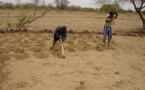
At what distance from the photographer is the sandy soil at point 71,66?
328cm

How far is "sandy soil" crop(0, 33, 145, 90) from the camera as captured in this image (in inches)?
129

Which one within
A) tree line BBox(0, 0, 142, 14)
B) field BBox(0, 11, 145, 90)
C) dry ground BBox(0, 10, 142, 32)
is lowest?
field BBox(0, 11, 145, 90)

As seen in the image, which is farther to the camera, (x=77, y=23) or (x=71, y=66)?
(x=77, y=23)

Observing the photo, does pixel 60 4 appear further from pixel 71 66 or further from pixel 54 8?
pixel 71 66

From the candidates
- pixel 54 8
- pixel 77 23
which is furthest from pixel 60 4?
pixel 77 23

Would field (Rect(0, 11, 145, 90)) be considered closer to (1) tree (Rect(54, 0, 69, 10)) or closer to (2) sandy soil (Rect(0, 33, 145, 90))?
(2) sandy soil (Rect(0, 33, 145, 90))

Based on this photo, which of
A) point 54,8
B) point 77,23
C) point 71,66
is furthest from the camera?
point 54,8

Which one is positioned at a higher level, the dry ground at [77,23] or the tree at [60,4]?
the tree at [60,4]

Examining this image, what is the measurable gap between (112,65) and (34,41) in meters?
3.59

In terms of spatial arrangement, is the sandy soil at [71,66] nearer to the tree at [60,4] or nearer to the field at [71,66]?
the field at [71,66]

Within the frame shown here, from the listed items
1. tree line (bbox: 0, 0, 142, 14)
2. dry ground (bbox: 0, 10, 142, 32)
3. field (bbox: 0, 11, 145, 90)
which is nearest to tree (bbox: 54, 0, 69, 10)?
tree line (bbox: 0, 0, 142, 14)

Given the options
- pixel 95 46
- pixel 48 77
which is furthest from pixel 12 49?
pixel 95 46

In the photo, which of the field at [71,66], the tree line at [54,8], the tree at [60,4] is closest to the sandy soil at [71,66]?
the field at [71,66]

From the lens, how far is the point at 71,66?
164 inches
